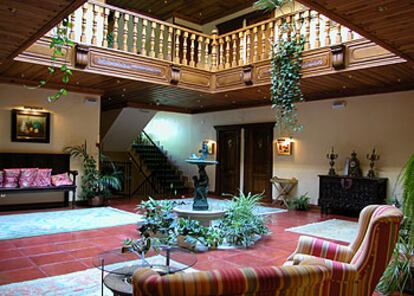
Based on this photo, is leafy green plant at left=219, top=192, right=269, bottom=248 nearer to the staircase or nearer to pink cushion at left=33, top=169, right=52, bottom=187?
pink cushion at left=33, top=169, right=52, bottom=187

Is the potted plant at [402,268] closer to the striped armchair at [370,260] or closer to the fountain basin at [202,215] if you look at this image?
the striped armchair at [370,260]

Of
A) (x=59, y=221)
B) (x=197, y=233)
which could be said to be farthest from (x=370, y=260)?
(x=59, y=221)

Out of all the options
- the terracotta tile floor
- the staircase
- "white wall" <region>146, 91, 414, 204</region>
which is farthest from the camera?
the staircase

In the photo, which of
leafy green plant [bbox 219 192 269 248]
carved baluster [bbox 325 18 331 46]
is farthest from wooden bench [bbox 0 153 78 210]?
carved baluster [bbox 325 18 331 46]

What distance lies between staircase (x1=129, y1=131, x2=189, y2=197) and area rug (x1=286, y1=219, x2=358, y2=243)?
18.3 feet

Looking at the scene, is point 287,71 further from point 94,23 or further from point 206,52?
point 94,23

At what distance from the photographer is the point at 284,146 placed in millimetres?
9352

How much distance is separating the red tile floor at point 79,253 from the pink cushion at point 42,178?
8.37ft

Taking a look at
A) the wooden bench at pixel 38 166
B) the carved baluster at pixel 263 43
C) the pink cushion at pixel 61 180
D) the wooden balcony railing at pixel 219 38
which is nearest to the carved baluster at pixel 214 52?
the wooden balcony railing at pixel 219 38

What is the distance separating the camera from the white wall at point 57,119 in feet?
25.1

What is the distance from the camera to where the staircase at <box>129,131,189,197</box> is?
464 inches

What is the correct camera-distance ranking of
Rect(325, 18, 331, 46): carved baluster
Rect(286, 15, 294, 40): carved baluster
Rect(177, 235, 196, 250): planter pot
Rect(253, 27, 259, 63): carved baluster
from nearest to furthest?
Rect(177, 235, 196, 250): planter pot → Rect(325, 18, 331, 46): carved baluster → Rect(286, 15, 294, 40): carved baluster → Rect(253, 27, 259, 63): carved baluster

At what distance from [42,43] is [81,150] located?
3.08 m

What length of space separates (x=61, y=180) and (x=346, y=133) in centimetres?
666
